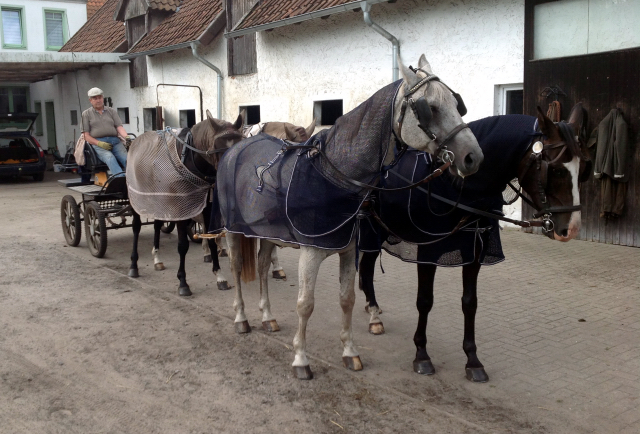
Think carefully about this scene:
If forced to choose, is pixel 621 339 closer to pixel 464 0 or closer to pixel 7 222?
pixel 464 0

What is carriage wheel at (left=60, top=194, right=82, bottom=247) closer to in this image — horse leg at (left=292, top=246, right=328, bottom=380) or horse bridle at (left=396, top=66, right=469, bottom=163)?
horse leg at (left=292, top=246, right=328, bottom=380)

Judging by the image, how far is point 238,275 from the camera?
5566mm

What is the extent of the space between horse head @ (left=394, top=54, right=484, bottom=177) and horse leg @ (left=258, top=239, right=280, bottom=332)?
2.28 metres

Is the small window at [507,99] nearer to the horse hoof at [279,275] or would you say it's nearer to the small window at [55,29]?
the horse hoof at [279,275]

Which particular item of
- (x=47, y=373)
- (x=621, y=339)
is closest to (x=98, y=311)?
(x=47, y=373)

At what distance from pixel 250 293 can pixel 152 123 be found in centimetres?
1438

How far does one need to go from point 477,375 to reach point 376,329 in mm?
1219

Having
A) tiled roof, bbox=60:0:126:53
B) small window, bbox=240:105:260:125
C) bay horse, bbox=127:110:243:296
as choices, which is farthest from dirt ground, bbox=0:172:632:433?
tiled roof, bbox=60:0:126:53

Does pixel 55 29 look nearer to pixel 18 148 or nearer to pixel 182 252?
pixel 18 148

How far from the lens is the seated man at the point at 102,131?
852 cm

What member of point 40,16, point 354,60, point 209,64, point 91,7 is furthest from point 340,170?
→ point 91,7

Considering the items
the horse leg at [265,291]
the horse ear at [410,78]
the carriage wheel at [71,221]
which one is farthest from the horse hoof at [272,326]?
the carriage wheel at [71,221]

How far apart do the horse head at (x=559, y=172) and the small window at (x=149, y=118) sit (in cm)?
1732

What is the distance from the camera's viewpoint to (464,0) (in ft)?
31.5
